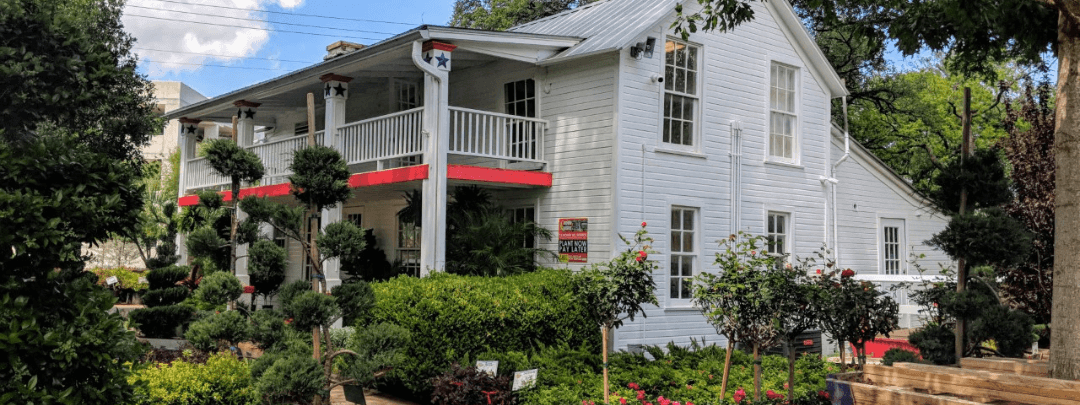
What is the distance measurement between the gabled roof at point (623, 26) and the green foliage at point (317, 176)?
18.4 ft

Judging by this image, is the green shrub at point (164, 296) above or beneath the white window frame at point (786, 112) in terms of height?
beneath

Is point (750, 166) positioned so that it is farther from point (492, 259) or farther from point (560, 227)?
point (492, 259)

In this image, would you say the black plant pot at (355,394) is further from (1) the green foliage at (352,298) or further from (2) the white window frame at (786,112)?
(2) the white window frame at (786,112)

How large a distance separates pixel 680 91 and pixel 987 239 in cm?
633

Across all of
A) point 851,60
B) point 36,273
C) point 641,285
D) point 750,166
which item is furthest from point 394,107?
point 851,60

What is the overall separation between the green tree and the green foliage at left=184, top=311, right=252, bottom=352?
562cm

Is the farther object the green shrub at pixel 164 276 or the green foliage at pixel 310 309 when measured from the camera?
the green shrub at pixel 164 276

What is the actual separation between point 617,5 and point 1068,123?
952 centimetres

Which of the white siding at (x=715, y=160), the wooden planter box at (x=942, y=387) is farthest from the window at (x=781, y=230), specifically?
the wooden planter box at (x=942, y=387)

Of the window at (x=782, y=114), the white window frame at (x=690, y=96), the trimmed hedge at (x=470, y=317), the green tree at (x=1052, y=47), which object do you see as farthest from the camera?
the window at (x=782, y=114)

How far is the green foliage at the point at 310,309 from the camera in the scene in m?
7.67

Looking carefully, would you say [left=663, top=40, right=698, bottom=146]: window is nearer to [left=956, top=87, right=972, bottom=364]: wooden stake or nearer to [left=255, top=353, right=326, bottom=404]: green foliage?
[left=956, top=87, right=972, bottom=364]: wooden stake

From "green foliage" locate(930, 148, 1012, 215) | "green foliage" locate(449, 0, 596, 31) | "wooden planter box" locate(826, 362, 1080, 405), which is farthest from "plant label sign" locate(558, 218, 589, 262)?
"green foliage" locate(449, 0, 596, 31)

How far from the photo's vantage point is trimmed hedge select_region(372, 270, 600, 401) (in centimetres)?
1012
